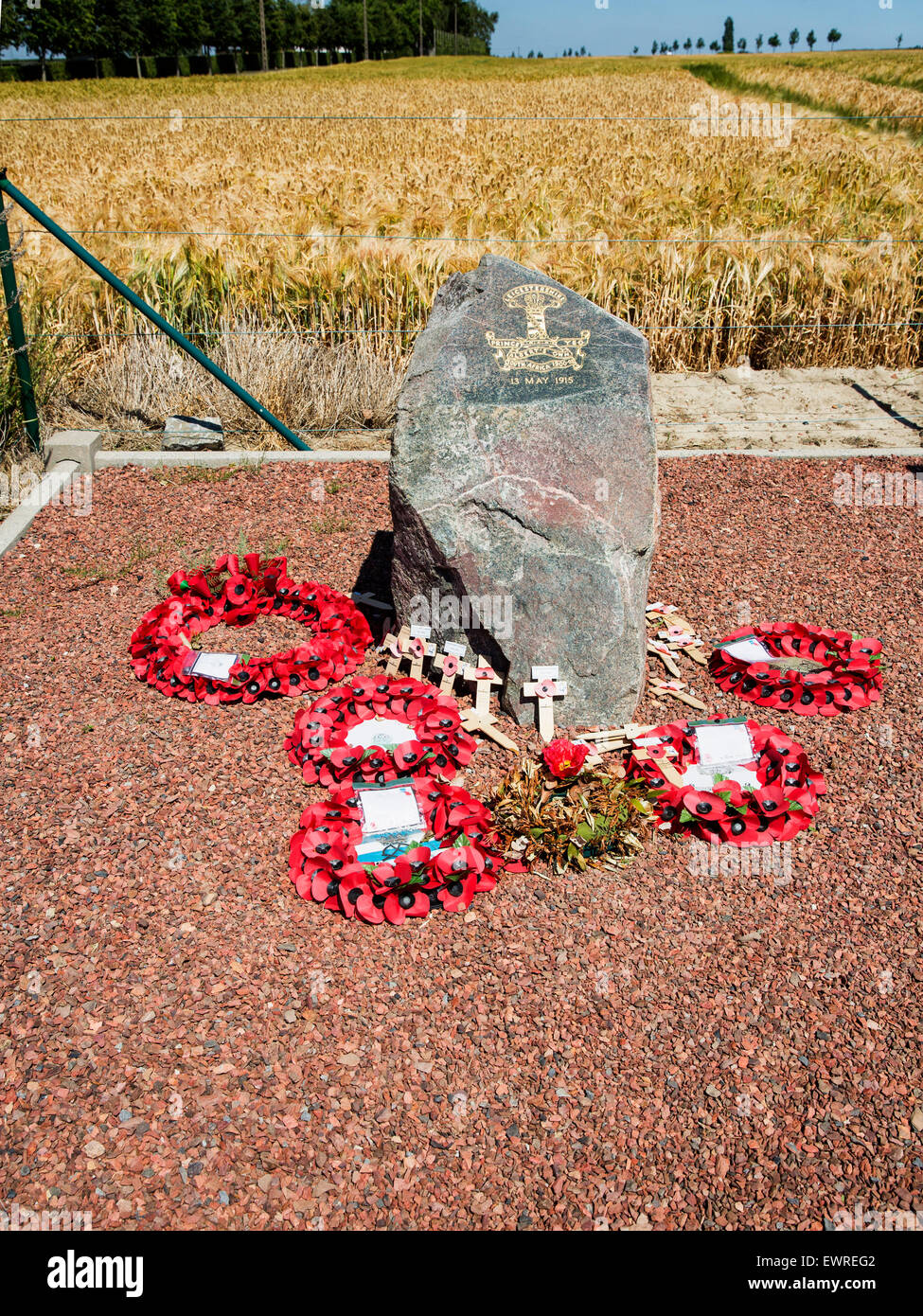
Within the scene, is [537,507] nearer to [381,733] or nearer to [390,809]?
[381,733]

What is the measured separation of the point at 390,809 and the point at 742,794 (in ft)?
4.58

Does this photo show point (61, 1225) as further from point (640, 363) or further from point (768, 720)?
point (640, 363)

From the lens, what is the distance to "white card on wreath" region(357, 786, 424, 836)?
3574 millimetres

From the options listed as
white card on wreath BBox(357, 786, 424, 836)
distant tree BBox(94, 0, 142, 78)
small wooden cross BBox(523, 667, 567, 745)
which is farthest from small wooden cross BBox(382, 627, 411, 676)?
distant tree BBox(94, 0, 142, 78)

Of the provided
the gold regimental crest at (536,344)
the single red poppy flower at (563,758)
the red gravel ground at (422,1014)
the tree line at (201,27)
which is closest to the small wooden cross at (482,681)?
the red gravel ground at (422,1014)

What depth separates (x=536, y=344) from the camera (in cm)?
440

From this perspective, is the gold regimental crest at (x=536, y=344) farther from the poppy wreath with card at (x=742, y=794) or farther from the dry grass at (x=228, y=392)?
the dry grass at (x=228, y=392)

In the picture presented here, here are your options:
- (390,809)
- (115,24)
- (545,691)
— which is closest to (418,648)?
(545,691)

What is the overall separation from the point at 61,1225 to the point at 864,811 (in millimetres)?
3146

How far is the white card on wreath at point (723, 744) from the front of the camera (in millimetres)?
3953

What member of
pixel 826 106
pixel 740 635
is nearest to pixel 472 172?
pixel 740 635

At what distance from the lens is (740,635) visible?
4.84 meters

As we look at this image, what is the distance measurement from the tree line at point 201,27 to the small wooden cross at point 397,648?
5017 cm

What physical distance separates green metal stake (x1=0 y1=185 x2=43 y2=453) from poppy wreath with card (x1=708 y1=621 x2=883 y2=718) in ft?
17.0
